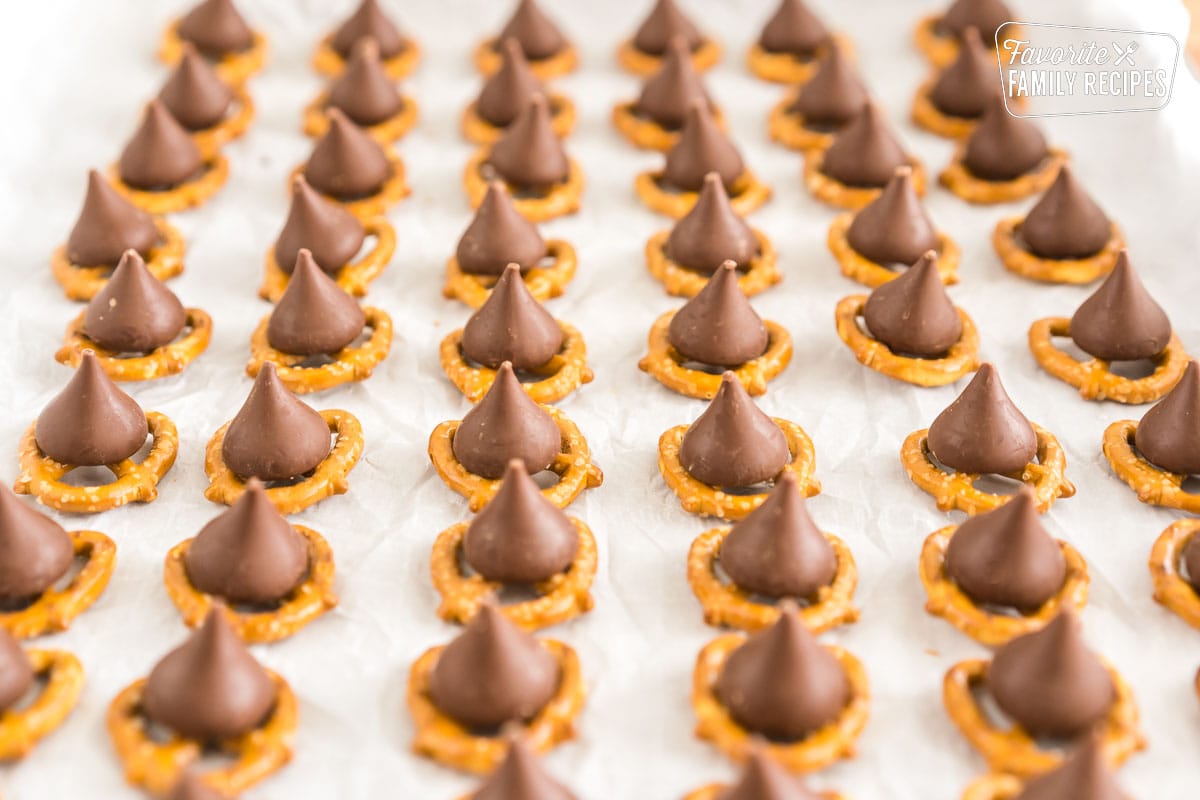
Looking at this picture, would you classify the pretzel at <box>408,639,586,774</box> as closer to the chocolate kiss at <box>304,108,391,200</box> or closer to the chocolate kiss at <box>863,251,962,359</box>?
the chocolate kiss at <box>863,251,962,359</box>

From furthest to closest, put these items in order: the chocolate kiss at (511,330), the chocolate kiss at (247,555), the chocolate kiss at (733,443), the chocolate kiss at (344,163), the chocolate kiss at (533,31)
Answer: the chocolate kiss at (533,31) < the chocolate kiss at (344,163) < the chocolate kiss at (511,330) < the chocolate kiss at (733,443) < the chocolate kiss at (247,555)

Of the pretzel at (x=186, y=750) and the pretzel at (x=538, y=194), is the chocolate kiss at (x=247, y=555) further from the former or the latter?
the pretzel at (x=538, y=194)

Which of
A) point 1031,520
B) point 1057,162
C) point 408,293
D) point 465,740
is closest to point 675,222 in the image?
point 408,293

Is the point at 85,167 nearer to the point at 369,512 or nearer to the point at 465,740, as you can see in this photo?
the point at 369,512

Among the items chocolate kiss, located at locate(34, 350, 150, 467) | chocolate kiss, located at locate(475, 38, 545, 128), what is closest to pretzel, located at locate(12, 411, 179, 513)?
chocolate kiss, located at locate(34, 350, 150, 467)

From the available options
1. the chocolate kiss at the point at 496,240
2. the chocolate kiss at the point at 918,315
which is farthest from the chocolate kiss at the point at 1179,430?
the chocolate kiss at the point at 496,240

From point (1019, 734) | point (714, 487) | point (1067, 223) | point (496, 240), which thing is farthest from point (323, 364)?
point (1067, 223)
